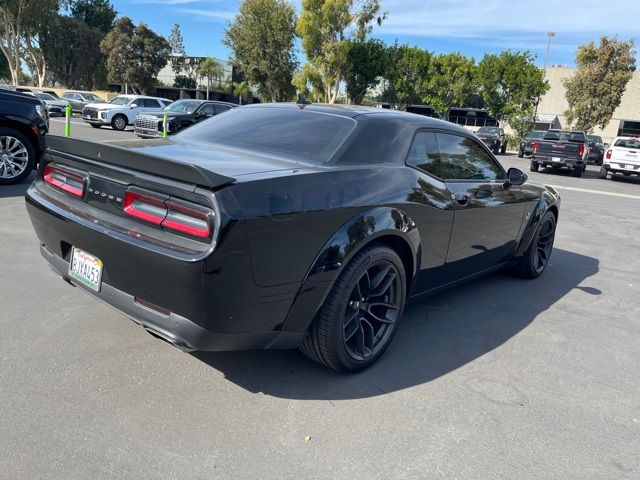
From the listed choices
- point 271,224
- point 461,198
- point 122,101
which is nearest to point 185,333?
point 271,224

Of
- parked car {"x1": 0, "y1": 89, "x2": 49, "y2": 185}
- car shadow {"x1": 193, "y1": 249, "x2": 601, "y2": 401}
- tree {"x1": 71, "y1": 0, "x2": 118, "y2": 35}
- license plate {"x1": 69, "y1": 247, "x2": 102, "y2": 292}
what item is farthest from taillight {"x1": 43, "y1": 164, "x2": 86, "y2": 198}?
tree {"x1": 71, "y1": 0, "x2": 118, "y2": 35}

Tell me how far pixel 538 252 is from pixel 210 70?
53428 millimetres

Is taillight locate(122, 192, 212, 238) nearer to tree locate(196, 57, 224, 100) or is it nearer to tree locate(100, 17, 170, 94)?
tree locate(100, 17, 170, 94)

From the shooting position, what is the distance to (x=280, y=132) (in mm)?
3572

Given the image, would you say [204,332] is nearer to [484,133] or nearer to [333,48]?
[484,133]

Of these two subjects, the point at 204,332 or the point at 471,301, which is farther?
the point at 471,301

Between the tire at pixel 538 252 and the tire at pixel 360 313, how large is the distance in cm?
248

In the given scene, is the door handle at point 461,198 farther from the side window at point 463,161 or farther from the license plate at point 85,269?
the license plate at point 85,269

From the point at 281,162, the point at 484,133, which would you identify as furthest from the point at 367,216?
the point at 484,133

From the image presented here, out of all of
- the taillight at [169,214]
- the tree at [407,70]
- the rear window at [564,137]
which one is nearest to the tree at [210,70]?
the tree at [407,70]

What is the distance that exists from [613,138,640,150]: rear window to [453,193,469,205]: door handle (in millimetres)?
18882

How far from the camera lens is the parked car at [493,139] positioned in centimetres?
2892

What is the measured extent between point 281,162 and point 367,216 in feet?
1.92

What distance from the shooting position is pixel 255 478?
7.43ft
